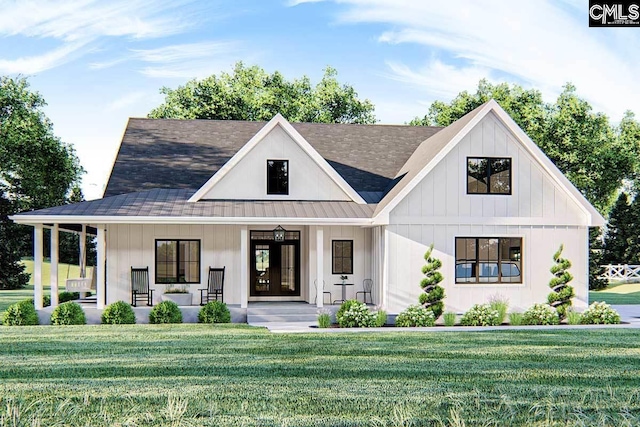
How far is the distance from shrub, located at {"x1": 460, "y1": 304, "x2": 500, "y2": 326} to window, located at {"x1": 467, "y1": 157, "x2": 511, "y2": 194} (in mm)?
3597

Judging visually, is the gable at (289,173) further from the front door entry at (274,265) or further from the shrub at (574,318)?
the shrub at (574,318)

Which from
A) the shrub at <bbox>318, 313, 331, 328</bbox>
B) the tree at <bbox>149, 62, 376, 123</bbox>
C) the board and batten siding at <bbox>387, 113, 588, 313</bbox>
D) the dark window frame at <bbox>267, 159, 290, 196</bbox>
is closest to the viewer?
the shrub at <bbox>318, 313, 331, 328</bbox>

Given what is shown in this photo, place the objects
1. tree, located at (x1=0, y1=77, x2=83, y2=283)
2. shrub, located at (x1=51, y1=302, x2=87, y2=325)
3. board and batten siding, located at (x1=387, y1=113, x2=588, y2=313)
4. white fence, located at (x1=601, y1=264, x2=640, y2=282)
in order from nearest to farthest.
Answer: shrub, located at (x1=51, y1=302, x2=87, y2=325), board and batten siding, located at (x1=387, y1=113, x2=588, y2=313), tree, located at (x1=0, y1=77, x2=83, y2=283), white fence, located at (x1=601, y1=264, x2=640, y2=282)

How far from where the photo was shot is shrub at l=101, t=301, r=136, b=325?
1830 cm

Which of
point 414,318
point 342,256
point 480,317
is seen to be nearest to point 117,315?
point 342,256

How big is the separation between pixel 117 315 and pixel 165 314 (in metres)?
1.20

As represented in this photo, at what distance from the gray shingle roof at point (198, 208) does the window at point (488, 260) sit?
287cm

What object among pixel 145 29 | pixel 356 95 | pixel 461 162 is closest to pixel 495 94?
pixel 356 95

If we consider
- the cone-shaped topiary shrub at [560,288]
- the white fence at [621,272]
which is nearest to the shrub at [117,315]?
the cone-shaped topiary shrub at [560,288]

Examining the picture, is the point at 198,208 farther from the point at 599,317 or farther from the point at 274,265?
the point at 599,317

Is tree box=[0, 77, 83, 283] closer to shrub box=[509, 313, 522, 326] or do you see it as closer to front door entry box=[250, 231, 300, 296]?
front door entry box=[250, 231, 300, 296]

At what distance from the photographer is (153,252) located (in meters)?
21.0

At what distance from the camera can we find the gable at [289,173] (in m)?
21.2

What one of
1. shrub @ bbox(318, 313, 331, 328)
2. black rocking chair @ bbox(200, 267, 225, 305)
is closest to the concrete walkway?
shrub @ bbox(318, 313, 331, 328)
